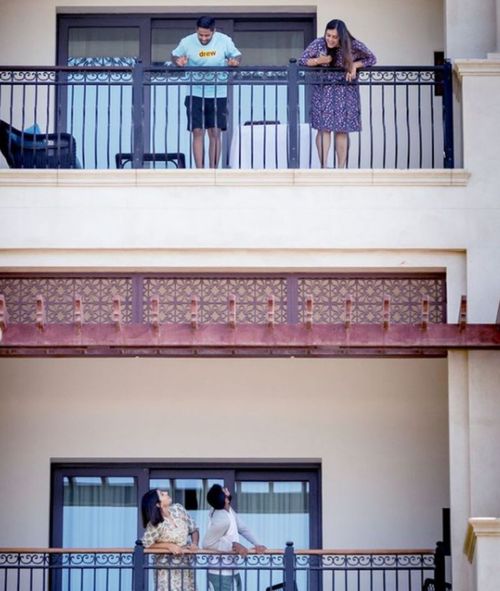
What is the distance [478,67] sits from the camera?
18.8m

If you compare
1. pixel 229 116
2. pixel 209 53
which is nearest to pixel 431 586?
pixel 229 116

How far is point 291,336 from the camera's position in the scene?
57.5 feet

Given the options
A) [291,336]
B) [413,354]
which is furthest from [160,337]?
[413,354]

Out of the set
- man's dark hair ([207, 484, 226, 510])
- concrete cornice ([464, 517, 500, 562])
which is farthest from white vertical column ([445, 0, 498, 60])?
concrete cornice ([464, 517, 500, 562])

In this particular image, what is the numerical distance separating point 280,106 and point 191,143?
1747 mm

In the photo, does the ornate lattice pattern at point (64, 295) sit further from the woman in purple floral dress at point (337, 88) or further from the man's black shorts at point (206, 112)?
the woman in purple floral dress at point (337, 88)

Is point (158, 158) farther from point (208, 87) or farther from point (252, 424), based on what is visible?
point (252, 424)

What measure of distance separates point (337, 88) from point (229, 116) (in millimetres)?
1435

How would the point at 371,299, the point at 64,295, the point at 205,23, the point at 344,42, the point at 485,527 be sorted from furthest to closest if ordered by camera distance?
1. the point at 205,23
2. the point at 344,42
3. the point at 64,295
4. the point at 371,299
5. the point at 485,527

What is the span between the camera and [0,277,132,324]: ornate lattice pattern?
1870 centimetres

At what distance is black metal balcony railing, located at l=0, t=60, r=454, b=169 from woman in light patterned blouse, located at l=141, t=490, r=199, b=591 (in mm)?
3008

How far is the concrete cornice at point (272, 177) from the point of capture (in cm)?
1862

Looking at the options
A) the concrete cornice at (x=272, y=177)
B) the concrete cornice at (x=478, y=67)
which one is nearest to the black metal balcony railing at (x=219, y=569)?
the concrete cornice at (x=272, y=177)

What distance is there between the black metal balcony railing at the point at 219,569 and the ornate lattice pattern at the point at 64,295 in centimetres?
203
